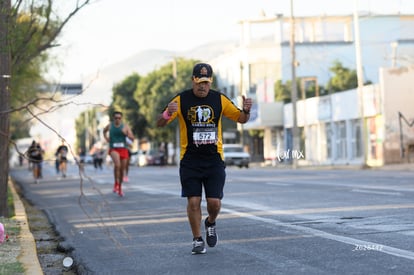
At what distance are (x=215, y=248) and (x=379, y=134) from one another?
38791mm

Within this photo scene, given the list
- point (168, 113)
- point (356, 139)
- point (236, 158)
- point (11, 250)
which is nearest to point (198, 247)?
point (168, 113)

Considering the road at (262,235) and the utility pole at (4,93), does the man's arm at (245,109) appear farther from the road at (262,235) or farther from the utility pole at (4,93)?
the utility pole at (4,93)

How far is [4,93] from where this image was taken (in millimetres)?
13695

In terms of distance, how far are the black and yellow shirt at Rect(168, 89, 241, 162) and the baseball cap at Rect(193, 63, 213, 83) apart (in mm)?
228

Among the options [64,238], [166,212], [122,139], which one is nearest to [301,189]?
[122,139]

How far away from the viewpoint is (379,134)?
47.0 meters

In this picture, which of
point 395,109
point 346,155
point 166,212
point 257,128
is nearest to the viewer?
point 166,212

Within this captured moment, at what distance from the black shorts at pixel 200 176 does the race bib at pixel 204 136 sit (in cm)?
20

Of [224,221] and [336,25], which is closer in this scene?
[224,221]

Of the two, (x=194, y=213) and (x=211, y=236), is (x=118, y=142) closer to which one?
(x=211, y=236)

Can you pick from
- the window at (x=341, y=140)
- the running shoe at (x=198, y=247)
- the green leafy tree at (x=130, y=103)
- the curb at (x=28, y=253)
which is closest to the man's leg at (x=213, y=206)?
the running shoe at (x=198, y=247)

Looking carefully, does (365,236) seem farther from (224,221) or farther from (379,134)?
(379,134)

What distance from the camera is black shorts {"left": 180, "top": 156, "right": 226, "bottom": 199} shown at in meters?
8.98

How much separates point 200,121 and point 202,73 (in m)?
0.49
